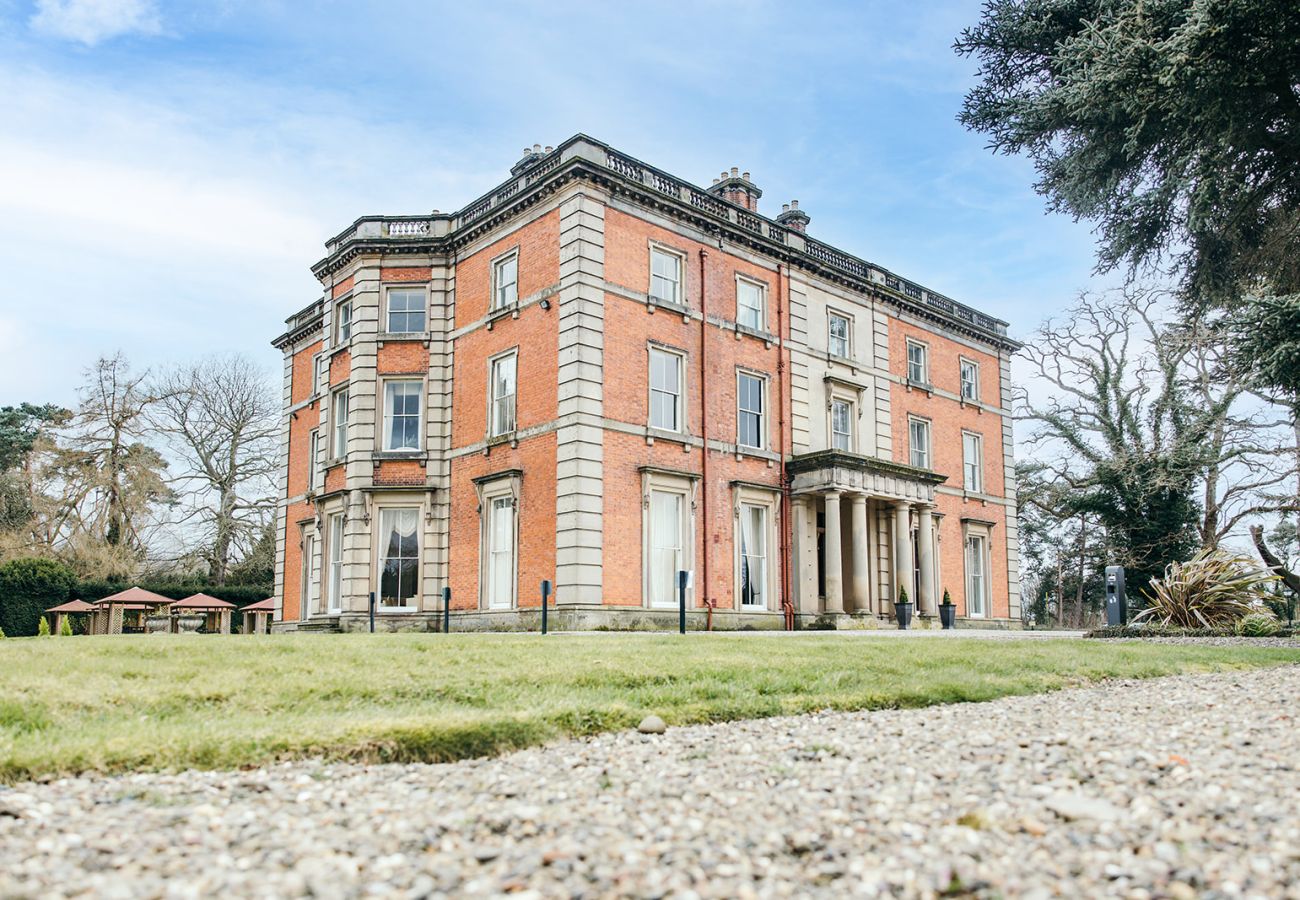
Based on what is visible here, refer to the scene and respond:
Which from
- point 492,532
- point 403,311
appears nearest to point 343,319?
point 403,311

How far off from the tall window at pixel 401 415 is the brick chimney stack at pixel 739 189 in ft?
31.6

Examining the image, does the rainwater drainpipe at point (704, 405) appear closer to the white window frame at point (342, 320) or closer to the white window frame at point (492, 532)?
the white window frame at point (492, 532)

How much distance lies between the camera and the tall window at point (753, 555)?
23.0 m

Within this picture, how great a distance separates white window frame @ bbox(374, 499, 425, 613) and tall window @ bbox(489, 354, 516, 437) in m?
2.94

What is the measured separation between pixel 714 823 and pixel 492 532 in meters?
18.8

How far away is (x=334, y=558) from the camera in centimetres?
2553

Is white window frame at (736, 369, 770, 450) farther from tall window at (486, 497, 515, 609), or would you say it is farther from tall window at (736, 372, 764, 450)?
tall window at (486, 497, 515, 609)

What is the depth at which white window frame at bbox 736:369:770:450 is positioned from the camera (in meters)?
23.6

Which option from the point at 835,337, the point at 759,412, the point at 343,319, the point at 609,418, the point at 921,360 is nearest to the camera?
the point at 609,418

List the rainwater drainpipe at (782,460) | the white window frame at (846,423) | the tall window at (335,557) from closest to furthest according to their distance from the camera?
the rainwater drainpipe at (782,460), the tall window at (335,557), the white window frame at (846,423)

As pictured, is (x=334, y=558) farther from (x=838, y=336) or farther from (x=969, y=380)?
(x=969, y=380)

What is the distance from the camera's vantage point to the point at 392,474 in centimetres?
2408

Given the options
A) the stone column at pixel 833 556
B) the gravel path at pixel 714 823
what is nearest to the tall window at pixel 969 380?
the stone column at pixel 833 556

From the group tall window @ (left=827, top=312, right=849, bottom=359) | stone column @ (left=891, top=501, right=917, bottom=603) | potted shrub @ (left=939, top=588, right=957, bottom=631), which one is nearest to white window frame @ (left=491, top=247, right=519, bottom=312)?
tall window @ (left=827, top=312, right=849, bottom=359)
